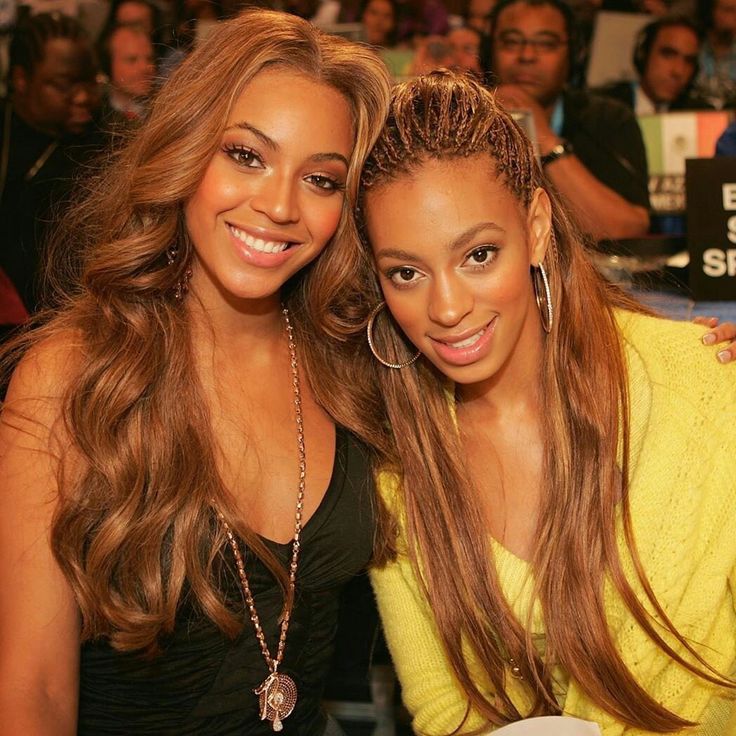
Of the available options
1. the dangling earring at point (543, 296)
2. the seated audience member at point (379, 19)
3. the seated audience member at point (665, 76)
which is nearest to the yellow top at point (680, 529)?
the dangling earring at point (543, 296)

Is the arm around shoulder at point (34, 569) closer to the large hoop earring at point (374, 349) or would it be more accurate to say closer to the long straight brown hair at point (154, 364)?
the long straight brown hair at point (154, 364)

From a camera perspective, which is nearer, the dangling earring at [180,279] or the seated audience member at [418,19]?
the dangling earring at [180,279]

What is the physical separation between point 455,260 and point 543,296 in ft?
0.79

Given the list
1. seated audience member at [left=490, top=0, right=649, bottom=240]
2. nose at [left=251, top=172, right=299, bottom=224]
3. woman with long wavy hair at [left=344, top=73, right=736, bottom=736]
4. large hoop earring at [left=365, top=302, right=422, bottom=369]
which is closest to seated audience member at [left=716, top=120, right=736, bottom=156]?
seated audience member at [left=490, top=0, right=649, bottom=240]

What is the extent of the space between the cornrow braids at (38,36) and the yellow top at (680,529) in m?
2.71

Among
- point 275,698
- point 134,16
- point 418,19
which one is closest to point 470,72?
point 275,698

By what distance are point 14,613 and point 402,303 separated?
777 mm

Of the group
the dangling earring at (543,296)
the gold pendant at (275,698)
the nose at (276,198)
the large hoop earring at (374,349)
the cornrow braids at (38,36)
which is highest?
the cornrow braids at (38,36)

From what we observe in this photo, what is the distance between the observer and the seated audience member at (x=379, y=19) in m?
5.69

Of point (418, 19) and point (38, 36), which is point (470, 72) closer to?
point (38, 36)

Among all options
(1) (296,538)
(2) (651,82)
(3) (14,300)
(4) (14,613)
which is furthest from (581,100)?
(4) (14,613)

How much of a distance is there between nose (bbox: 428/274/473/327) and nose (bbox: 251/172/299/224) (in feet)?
0.86

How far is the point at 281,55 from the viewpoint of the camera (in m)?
1.77

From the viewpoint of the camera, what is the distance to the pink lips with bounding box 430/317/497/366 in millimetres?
1718
